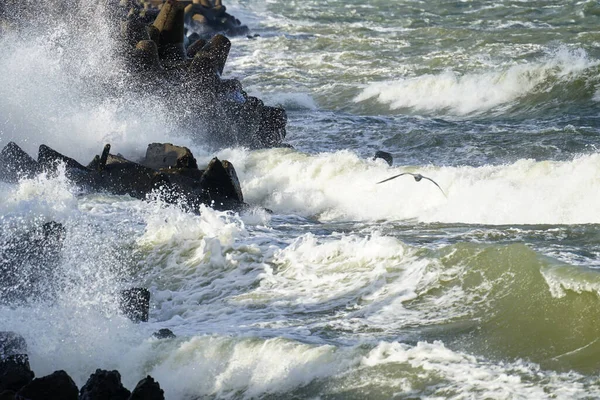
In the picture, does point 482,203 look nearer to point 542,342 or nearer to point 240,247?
point 240,247

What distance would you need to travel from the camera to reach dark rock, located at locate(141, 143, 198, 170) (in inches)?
582

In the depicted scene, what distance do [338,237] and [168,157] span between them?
332 centimetres

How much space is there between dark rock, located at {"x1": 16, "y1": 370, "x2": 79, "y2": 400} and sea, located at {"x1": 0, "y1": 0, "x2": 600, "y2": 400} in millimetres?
1299

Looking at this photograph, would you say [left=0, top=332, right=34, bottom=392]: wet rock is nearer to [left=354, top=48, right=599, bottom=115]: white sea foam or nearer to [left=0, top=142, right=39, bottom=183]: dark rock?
[left=0, top=142, right=39, bottom=183]: dark rock

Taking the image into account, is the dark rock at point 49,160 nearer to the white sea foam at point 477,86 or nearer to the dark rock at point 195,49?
the dark rock at point 195,49

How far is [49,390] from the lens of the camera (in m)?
7.38

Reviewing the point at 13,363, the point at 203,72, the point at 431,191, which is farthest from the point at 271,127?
the point at 13,363

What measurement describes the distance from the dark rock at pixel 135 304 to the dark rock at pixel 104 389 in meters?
2.38

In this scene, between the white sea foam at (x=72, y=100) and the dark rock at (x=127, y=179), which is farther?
the white sea foam at (x=72, y=100)

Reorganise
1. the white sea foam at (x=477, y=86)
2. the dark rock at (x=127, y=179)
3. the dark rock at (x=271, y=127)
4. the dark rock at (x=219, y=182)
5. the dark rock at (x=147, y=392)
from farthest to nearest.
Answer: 1. the white sea foam at (x=477, y=86)
2. the dark rock at (x=271, y=127)
3. the dark rock at (x=127, y=179)
4. the dark rock at (x=219, y=182)
5. the dark rock at (x=147, y=392)

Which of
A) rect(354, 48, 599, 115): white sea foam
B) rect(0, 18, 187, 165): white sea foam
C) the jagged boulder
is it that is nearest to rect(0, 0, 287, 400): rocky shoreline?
rect(0, 18, 187, 165): white sea foam

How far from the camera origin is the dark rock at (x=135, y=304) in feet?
32.8

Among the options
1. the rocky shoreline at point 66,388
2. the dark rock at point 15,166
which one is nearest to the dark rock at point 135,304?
the rocky shoreline at point 66,388

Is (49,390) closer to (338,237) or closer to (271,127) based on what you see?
(338,237)
